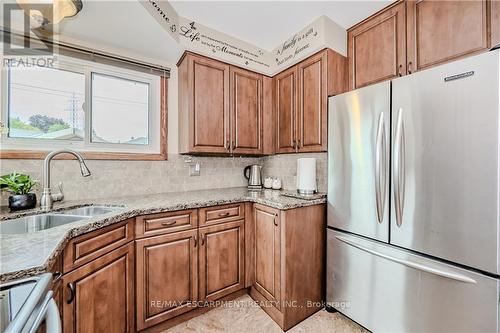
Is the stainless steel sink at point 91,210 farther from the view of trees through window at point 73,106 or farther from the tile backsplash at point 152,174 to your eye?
the view of trees through window at point 73,106

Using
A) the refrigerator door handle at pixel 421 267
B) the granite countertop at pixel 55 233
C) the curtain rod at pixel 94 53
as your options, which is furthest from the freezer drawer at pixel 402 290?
the curtain rod at pixel 94 53

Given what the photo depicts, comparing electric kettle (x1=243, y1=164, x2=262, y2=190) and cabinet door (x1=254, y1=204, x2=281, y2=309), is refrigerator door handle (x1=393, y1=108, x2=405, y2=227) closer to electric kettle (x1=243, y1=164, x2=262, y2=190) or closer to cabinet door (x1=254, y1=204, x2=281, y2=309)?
cabinet door (x1=254, y1=204, x2=281, y2=309)

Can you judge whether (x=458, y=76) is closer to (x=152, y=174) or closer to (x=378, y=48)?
(x=378, y=48)

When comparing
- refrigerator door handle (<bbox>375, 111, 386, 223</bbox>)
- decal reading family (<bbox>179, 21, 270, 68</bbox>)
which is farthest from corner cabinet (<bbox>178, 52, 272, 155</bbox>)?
refrigerator door handle (<bbox>375, 111, 386, 223</bbox>)

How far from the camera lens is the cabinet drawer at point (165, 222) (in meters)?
1.49

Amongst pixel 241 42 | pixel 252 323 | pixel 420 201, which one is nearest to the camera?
pixel 420 201

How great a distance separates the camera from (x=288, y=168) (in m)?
2.50

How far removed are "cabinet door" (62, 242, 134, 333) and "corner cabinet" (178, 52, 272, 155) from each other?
108 centimetres

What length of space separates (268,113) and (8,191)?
7.38ft

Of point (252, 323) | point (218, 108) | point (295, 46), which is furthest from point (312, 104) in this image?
point (252, 323)

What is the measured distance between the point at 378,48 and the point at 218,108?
1450mm

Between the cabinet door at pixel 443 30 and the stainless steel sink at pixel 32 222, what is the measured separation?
2440 millimetres

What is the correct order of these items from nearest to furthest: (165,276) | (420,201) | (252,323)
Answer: (420,201) < (165,276) < (252,323)

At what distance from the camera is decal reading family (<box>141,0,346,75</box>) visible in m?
1.74
